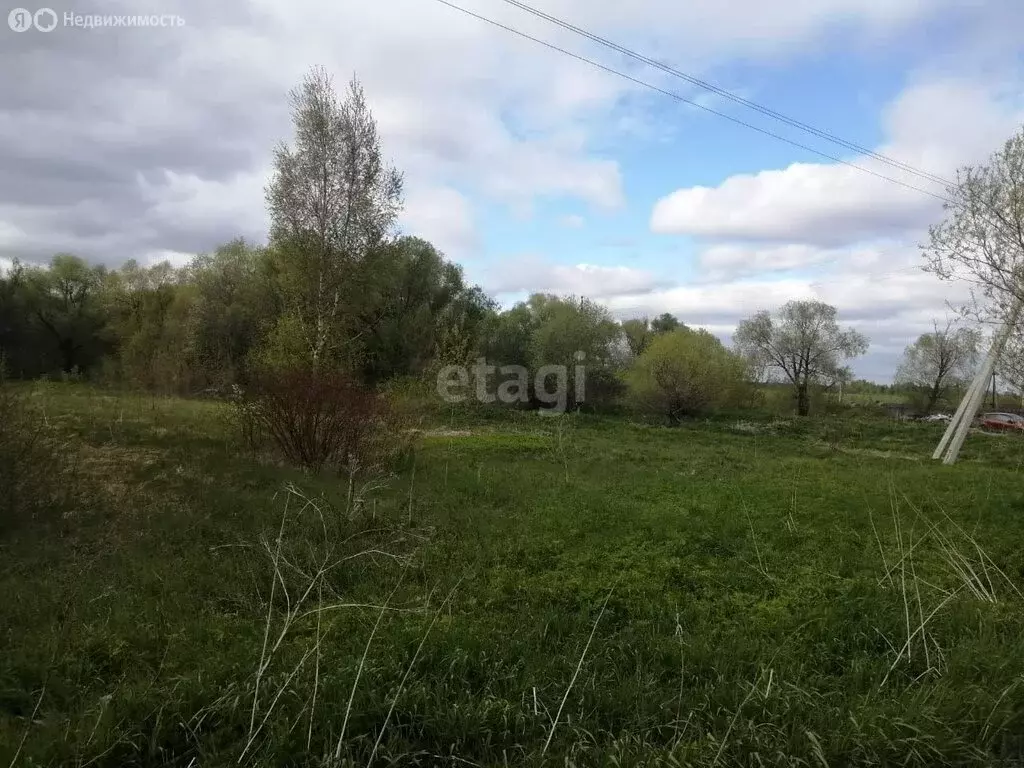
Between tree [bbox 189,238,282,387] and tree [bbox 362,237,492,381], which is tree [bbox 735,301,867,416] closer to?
tree [bbox 362,237,492,381]

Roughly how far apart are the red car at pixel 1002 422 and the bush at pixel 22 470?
36.0m

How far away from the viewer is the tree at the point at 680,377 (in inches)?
1189

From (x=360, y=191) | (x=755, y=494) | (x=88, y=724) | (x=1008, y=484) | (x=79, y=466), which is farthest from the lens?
(x=360, y=191)

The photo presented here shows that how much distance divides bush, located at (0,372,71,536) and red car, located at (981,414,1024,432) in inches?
1417

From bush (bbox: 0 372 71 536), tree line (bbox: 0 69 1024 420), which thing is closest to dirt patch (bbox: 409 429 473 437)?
tree line (bbox: 0 69 1024 420)

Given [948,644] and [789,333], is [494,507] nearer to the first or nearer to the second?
[948,644]

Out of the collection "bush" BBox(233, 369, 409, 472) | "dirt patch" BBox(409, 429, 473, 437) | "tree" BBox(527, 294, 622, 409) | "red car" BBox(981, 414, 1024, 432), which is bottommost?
"dirt patch" BBox(409, 429, 473, 437)

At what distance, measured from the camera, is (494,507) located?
8203 mm

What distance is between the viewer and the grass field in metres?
2.97

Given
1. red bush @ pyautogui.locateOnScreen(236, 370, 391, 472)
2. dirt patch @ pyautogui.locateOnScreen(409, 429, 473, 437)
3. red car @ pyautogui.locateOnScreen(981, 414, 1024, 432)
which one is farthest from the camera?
red car @ pyautogui.locateOnScreen(981, 414, 1024, 432)

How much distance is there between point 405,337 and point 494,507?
2111 cm

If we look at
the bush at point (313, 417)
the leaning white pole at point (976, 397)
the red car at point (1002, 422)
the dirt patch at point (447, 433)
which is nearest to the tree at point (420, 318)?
the dirt patch at point (447, 433)

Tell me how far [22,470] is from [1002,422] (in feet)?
129

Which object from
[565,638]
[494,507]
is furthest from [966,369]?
[565,638]
